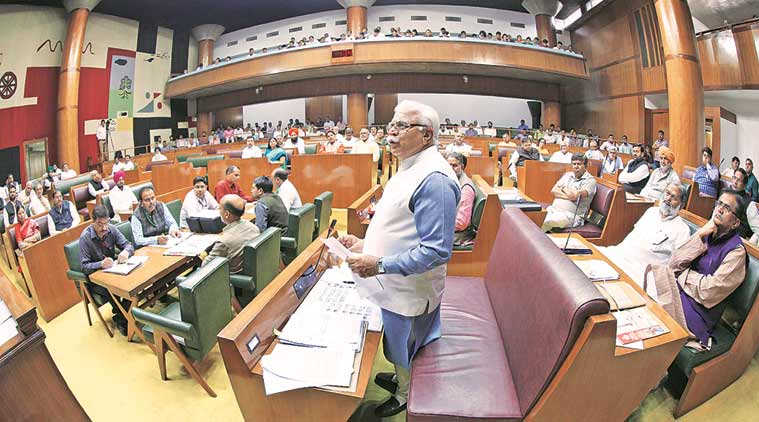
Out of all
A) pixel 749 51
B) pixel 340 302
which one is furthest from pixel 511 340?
pixel 749 51

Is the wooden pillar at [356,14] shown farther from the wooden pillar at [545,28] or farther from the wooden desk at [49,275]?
the wooden desk at [49,275]

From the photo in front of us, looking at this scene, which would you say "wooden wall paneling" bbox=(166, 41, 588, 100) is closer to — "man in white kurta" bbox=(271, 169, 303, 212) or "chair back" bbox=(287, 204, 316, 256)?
"man in white kurta" bbox=(271, 169, 303, 212)

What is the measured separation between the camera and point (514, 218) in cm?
196

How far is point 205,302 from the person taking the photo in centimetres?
194

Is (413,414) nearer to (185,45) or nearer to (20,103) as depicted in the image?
(20,103)

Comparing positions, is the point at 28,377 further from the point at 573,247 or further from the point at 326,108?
the point at 326,108

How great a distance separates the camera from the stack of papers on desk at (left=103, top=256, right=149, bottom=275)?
243 centimetres

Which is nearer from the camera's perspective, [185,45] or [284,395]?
[284,395]

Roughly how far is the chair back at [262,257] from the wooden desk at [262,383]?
0.93 m

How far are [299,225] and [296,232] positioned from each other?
6 centimetres

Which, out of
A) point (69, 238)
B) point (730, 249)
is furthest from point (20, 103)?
point (730, 249)

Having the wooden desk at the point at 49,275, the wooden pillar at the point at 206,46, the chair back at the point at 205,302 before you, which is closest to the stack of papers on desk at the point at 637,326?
the chair back at the point at 205,302

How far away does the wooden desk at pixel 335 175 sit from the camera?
18.2ft

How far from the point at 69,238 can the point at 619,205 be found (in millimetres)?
4731
